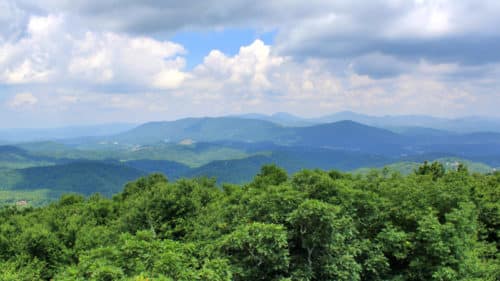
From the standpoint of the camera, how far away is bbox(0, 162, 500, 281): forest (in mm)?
17172

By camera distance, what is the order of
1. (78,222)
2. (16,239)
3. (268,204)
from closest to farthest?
1. (268,204)
2. (16,239)
3. (78,222)

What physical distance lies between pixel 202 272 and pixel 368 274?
1264 centimetres

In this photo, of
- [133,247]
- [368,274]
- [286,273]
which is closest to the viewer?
[133,247]

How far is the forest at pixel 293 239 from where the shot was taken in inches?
676

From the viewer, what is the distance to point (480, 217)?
101 feet

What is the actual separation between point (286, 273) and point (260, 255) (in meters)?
2.13

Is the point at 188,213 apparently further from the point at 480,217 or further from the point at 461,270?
the point at 480,217

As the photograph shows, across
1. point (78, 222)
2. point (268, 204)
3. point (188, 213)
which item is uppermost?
point (268, 204)

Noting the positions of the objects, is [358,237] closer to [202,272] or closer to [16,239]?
[202,272]

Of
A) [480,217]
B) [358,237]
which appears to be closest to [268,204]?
[358,237]

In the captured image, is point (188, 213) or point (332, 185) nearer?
point (332, 185)

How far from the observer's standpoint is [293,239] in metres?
20.0

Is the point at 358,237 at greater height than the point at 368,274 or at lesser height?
greater

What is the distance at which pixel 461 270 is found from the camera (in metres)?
20.9
